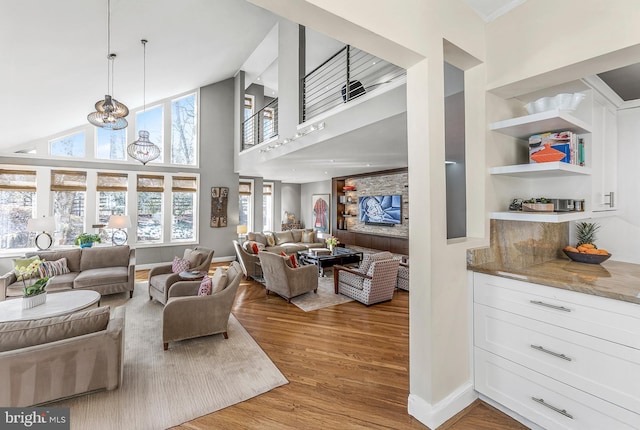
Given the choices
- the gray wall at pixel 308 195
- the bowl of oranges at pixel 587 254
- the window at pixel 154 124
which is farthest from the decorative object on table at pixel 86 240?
the bowl of oranges at pixel 587 254

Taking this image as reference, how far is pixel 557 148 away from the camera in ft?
6.87

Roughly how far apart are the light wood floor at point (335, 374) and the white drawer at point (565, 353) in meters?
0.52

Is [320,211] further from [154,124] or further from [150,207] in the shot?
[154,124]

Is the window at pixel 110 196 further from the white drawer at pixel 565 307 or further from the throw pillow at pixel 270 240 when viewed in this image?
the white drawer at pixel 565 307

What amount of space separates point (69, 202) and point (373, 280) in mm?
7105

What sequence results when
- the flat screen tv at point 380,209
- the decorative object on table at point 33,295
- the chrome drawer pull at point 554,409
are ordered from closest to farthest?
the chrome drawer pull at point 554,409 → the decorative object on table at point 33,295 → the flat screen tv at point 380,209

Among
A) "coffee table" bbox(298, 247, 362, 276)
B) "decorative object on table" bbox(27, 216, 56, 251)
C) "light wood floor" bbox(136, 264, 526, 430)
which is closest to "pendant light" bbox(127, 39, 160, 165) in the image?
"decorative object on table" bbox(27, 216, 56, 251)

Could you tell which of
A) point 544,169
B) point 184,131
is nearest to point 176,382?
point 544,169

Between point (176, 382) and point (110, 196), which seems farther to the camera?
point (110, 196)

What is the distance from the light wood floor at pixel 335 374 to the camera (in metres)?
1.99

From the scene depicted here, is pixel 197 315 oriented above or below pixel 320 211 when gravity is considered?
below

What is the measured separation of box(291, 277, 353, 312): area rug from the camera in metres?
4.42

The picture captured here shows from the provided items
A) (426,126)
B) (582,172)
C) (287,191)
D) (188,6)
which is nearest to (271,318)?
(426,126)

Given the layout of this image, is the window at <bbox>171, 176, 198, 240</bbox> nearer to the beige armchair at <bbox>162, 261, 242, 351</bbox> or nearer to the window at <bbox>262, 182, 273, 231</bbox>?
the window at <bbox>262, 182, 273, 231</bbox>
